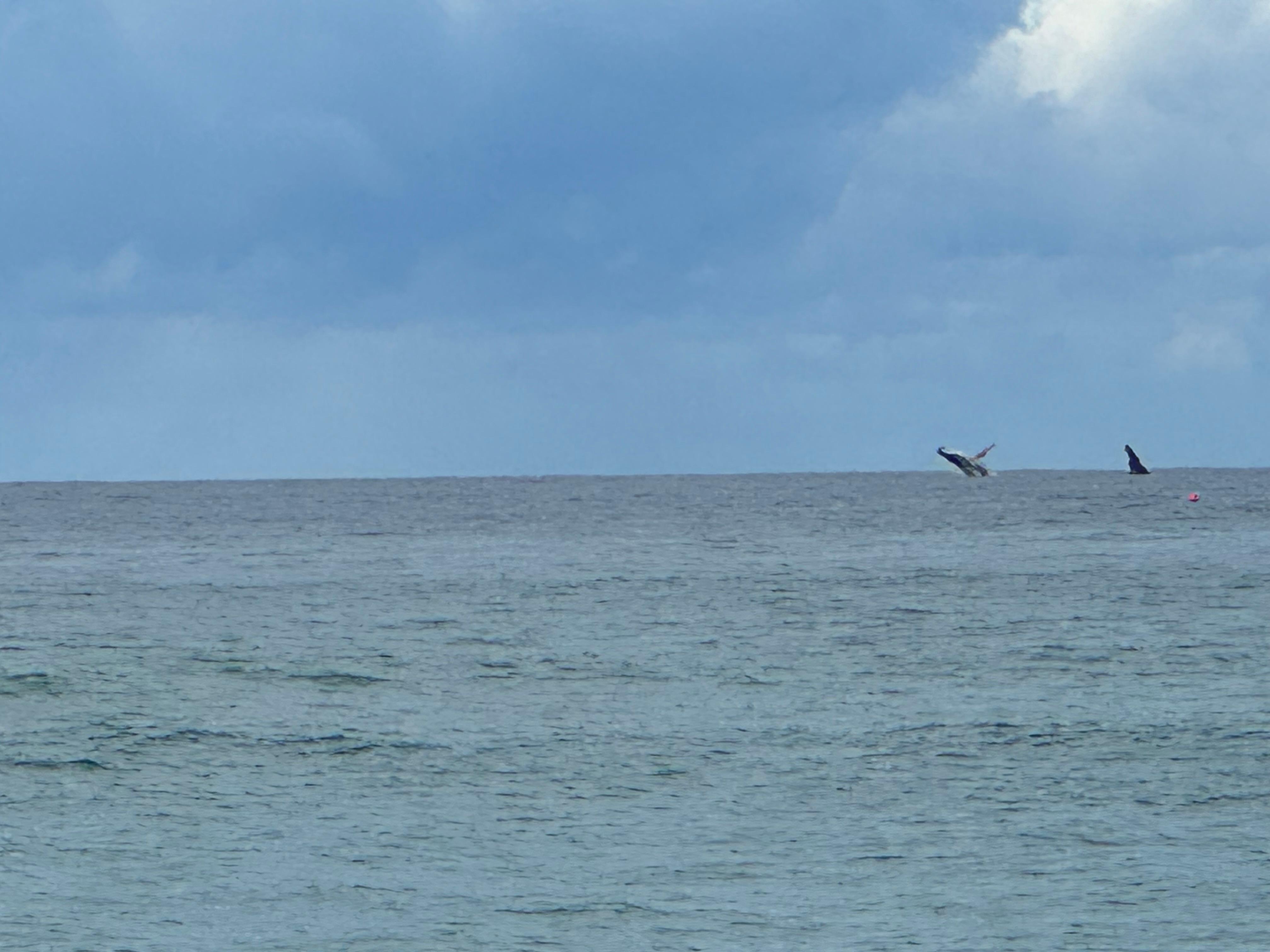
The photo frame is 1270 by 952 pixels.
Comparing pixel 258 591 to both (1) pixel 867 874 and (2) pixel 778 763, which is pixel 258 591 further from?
(1) pixel 867 874

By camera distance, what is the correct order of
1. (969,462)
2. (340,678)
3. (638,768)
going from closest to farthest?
1. (638,768)
2. (340,678)
3. (969,462)

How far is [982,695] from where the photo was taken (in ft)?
57.7

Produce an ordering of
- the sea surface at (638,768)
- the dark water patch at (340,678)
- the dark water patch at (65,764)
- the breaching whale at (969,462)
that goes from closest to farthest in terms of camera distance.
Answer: the sea surface at (638,768), the dark water patch at (65,764), the dark water patch at (340,678), the breaching whale at (969,462)

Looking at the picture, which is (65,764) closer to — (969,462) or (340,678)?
(340,678)

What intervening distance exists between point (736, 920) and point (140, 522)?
78.4m

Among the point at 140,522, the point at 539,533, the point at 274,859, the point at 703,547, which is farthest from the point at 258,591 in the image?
the point at 140,522

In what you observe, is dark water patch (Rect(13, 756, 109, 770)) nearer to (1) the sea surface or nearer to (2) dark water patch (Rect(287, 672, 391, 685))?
(1) the sea surface

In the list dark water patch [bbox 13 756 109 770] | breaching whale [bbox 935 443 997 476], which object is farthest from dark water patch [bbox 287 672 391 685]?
breaching whale [bbox 935 443 997 476]

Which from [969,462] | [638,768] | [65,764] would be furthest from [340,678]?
[969,462]

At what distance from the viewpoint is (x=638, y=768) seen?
13.1m

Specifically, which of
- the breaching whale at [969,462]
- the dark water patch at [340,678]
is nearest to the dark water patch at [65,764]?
the dark water patch at [340,678]

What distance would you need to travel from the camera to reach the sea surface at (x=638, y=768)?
884cm

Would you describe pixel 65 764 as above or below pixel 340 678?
below

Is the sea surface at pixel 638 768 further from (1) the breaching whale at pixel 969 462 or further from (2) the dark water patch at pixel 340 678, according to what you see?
(1) the breaching whale at pixel 969 462
